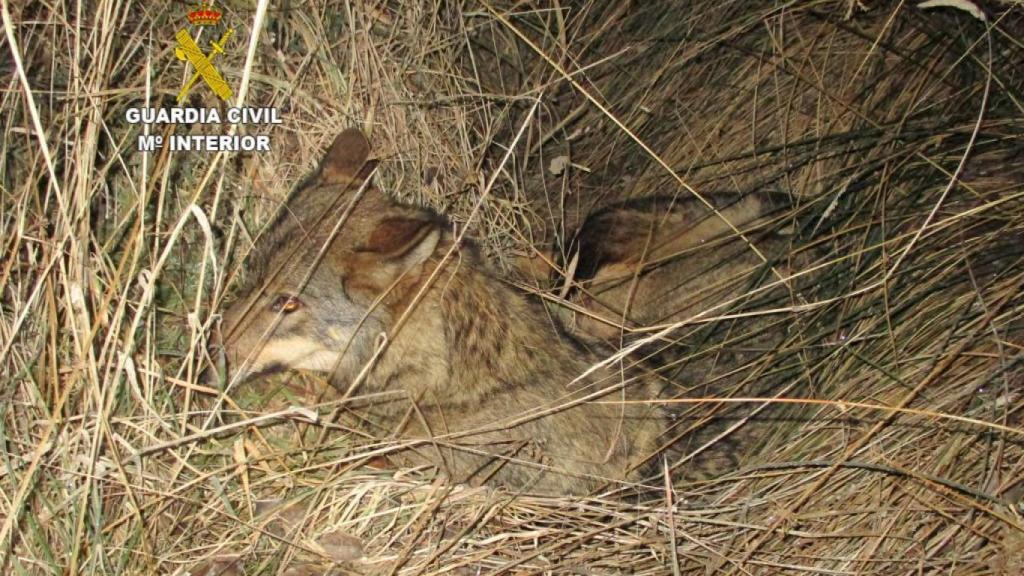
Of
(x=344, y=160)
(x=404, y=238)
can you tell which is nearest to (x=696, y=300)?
(x=404, y=238)

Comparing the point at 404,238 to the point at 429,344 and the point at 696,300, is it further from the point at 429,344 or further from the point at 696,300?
the point at 696,300

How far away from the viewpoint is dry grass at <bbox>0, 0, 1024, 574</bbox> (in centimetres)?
346

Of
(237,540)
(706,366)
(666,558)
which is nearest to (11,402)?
(237,540)

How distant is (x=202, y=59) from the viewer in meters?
4.29

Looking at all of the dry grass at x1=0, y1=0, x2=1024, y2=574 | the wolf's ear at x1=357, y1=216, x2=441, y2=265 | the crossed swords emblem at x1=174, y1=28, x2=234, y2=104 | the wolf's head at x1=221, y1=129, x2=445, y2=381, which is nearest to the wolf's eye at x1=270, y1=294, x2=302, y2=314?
the wolf's head at x1=221, y1=129, x2=445, y2=381

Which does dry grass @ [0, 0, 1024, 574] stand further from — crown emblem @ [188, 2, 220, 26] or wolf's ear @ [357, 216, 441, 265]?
wolf's ear @ [357, 216, 441, 265]

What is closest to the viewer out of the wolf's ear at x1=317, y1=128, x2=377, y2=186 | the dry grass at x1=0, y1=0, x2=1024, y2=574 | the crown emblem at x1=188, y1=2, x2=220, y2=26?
the dry grass at x1=0, y1=0, x2=1024, y2=574

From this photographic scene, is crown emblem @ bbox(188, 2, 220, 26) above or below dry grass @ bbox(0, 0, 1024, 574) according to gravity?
above

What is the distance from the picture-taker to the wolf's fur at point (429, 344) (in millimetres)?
3770

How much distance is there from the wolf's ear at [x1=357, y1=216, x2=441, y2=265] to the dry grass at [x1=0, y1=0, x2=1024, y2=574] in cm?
62

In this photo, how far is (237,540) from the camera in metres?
3.59

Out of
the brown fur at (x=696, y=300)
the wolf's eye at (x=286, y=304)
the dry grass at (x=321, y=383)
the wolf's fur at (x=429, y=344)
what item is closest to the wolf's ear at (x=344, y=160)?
the wolf's fur at (x=429, y=344)

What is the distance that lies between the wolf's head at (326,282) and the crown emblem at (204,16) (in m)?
0.99

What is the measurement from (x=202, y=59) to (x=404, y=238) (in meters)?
1.49
